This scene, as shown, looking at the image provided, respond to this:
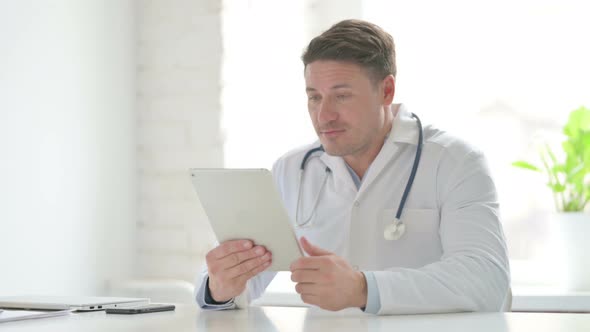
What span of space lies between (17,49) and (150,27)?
66 centimetres

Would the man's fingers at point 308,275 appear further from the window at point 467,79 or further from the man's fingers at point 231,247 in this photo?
the window at point 467,79

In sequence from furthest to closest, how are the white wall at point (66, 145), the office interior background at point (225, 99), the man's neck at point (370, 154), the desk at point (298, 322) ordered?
the office interior background at point (225, 99) < the white wall at point (66, 145) < the man's neck at point (370, 154) < the desk at point (298, 322)

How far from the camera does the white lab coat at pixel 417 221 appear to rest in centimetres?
165

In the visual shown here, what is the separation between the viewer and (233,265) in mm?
1679

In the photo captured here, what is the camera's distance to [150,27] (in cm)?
314

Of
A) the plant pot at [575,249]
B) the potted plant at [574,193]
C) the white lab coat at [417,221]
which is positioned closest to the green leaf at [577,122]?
the potted plant at [574,193]

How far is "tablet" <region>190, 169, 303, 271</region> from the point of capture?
155 centimetres

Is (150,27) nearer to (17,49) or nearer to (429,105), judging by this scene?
(17,49)

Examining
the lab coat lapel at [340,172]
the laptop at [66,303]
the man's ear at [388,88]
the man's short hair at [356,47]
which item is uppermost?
the man's short hair at [356,47]

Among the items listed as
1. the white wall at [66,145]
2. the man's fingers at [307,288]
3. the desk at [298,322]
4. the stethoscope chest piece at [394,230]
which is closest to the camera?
the desk at [298,322]

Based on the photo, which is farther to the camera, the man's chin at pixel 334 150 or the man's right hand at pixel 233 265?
the man's chin at pixel 334 150

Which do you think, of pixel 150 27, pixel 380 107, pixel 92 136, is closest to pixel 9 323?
pixel 380 107

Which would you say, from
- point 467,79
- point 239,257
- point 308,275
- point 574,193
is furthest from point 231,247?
point 467,79

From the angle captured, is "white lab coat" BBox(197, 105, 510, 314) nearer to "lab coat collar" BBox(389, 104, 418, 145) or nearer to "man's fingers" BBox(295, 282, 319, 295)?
"lab coat collar" BBox(389, 104, 418, 145)
